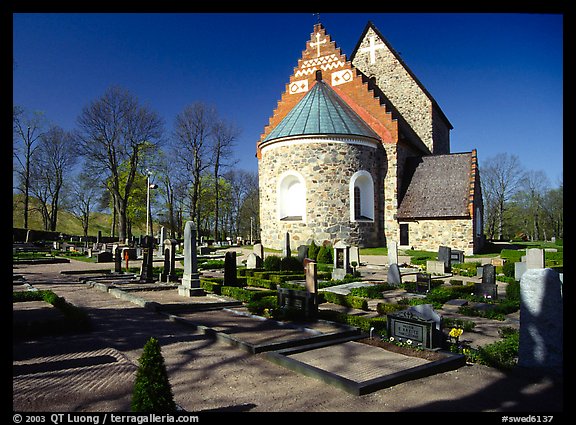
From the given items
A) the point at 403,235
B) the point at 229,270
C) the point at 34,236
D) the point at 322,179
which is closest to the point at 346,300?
the point at 229,270

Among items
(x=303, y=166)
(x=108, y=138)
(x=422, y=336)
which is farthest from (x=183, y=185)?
(x=422, y=336)

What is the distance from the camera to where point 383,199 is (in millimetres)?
25141

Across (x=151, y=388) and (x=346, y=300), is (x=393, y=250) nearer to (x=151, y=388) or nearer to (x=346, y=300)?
(x=346, y=300)

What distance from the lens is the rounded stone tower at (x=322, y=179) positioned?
23203mm

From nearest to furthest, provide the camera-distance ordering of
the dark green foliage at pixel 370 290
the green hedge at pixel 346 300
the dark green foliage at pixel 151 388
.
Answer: the dark green foliage at pixel 151 388
the green hedge at pixel 346 300
the dark green foliage at pixel 370 290

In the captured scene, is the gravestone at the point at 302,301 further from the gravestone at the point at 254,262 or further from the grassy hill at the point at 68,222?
the grassy hill at the point at 68,222

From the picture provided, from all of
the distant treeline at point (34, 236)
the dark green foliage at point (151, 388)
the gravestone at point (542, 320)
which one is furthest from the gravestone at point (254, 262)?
the distant treeline at point (34, 236)

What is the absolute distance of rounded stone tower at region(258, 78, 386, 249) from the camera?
76.1ft

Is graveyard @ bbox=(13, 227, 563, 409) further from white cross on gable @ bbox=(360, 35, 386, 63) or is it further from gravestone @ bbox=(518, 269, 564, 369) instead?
white cross on gable @ bbox=(360, 35, 386, 63)

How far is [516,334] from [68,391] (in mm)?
6649

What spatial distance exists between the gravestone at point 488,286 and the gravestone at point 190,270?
7659 millimetres

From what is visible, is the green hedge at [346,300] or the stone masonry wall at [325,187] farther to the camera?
the stone masonry wall at [325,187]

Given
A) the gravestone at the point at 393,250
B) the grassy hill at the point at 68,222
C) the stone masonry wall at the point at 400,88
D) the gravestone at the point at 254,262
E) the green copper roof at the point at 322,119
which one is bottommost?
the gravestone at the point at 254,262
